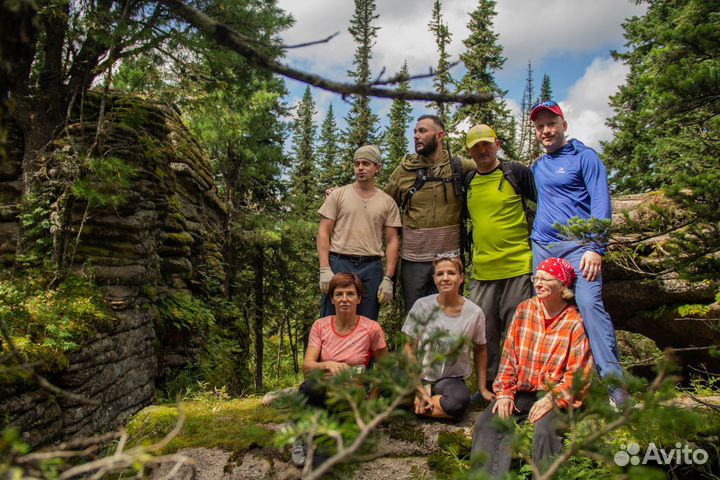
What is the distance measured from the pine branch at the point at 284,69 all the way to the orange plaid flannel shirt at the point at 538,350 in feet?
8.43

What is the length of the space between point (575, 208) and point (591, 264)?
55 centimetres

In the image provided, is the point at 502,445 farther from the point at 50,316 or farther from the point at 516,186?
the point at 50,316

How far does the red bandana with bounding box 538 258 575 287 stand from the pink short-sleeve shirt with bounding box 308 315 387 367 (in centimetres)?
142

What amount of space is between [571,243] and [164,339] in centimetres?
650

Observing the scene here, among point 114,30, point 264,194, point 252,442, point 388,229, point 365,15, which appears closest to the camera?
point 252,442

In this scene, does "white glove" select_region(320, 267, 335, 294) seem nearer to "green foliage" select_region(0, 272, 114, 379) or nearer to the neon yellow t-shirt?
the neon yellow t-shirt

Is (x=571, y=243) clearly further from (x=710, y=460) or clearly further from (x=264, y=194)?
(x=264, y=194)

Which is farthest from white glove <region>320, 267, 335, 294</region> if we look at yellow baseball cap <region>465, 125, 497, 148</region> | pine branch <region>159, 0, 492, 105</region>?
pine branch <region>159, 0, 492, 105</region>

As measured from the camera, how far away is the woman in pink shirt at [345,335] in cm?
393

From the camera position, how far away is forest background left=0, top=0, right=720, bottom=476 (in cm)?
296

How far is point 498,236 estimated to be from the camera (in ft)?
14.2

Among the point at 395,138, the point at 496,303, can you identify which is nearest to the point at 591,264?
the point at 496,303

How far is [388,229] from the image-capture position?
4.84 metres

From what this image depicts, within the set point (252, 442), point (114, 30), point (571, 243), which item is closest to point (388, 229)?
point (571, 243)
